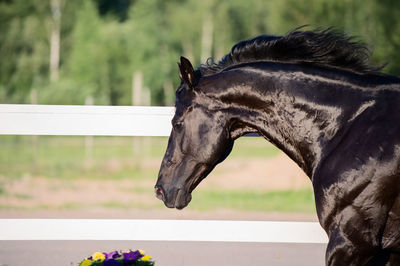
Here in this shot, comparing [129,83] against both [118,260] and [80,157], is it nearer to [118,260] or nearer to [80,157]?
[80,157]

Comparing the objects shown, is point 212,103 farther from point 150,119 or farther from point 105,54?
point 105,54

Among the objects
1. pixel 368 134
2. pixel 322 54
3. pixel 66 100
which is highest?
pixel 66 100

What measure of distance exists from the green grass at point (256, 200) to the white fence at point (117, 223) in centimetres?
Result: 550

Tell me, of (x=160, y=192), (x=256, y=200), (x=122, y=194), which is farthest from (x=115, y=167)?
(x=160, y=192)

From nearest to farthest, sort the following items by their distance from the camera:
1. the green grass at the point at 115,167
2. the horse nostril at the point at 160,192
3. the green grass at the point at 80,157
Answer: the horse nostril at the point at 160,192 → the green grass at the point at 115,167 → the green grass at the point at 80,157

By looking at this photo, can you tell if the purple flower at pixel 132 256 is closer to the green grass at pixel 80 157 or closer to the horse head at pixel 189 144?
the horse head at pixel 189 144

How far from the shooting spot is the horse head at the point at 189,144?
2879mm

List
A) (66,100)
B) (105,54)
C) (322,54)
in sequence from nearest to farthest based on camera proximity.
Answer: (322,54) < (66,100) < (105,54)

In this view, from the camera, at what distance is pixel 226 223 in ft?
12.6

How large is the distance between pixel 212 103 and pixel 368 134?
82 centimetres

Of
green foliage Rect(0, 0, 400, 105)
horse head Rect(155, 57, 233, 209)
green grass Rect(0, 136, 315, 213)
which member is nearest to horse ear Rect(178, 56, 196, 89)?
horse head Rect(155, 57, 233, 209)

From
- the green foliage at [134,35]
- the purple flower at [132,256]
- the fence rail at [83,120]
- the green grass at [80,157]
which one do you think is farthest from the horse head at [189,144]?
the green foliage at [134,35]

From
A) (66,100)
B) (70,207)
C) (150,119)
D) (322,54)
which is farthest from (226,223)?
(66,100)

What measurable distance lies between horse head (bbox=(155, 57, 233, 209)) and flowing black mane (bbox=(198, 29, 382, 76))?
330 mm
